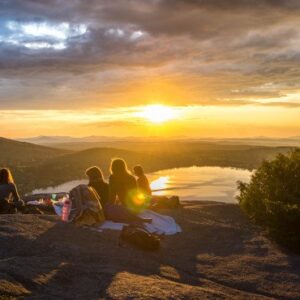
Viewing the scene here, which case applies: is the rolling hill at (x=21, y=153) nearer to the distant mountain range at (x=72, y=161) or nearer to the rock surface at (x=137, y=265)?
the distant mountain range at (x=72, y=161)

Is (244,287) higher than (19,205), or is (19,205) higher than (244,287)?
(19,205)

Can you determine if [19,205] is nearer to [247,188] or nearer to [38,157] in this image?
[247,188]

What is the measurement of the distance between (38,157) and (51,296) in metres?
84.4

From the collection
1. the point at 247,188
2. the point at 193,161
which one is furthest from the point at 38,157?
the point at 247,188

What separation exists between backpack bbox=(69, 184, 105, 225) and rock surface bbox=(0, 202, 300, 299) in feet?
2.07

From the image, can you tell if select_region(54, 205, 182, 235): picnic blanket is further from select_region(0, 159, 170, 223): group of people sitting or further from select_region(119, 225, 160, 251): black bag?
select_region(119, 225, 160, 251): black bag

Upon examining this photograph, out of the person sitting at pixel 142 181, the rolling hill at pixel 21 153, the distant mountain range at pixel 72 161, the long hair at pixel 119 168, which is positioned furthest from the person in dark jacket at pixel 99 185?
the rolling hill at pixel 21 153

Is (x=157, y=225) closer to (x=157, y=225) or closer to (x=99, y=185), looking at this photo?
(x=157, y=225)

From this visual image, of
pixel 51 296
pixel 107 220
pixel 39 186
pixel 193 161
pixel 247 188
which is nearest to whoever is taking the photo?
pixel 51 296

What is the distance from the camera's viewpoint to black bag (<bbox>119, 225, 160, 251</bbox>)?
13.5 meters

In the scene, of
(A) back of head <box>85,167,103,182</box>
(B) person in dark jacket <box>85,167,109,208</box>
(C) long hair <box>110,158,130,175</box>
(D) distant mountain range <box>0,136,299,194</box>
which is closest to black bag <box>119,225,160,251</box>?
(B) person in dark jacket <box>85,167,109,208</box>

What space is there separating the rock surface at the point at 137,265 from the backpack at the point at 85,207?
24.9 inches

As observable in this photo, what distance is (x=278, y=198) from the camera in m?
17.6

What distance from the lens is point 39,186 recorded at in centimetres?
5128
